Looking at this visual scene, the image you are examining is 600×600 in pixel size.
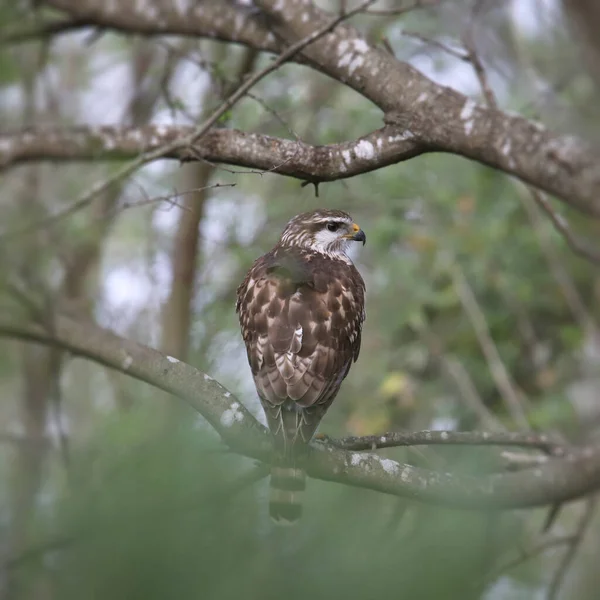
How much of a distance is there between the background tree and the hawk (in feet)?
0.55

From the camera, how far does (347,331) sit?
410 centimetres

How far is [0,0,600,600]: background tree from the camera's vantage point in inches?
73.5

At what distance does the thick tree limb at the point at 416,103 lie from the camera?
3387mm

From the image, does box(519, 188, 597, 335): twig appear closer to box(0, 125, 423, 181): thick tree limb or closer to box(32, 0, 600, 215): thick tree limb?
box(32, 0, 600, 215): thick tree limb

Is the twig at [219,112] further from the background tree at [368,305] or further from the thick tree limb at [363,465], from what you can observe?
the thick tree limb at [363,465]

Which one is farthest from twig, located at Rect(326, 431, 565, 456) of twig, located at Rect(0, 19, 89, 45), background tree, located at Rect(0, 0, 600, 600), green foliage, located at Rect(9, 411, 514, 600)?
twig, located at Rect(0, 19, 89, 45)

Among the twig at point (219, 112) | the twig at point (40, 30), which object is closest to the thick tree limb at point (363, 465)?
the twig at point (219, 112)

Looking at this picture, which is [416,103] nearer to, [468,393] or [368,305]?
[468,393]

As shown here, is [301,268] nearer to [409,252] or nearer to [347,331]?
[347,331]

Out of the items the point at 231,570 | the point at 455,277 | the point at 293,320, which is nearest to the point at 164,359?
the point at 293,320

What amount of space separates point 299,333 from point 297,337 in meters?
0.02

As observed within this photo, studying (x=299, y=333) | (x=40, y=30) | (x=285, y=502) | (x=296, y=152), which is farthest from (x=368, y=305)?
(x=285, y=502)

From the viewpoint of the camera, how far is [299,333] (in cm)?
394

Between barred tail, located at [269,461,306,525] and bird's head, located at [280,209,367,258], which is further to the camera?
bird's head, located at [280,209,367,258]
